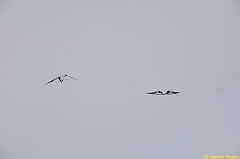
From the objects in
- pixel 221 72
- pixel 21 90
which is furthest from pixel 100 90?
pixel 221 72

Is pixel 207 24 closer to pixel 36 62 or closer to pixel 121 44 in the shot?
pixel 121 44

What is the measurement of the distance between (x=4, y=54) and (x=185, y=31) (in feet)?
6.77

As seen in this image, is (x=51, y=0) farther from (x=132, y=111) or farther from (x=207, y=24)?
(x=207, y=24)

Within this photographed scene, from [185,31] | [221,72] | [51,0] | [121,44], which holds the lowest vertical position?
[221,72]

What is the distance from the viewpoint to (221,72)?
91.8 inches

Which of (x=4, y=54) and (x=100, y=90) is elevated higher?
(x=4, y=54)

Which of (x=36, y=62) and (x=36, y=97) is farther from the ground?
(x=36, y=62)

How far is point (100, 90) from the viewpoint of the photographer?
93.5 inches

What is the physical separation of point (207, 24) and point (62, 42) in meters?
1.65

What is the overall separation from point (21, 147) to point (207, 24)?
258cm

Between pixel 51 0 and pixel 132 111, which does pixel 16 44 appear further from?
pixel 132 111

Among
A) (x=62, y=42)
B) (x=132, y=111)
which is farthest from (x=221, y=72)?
(x=62, y=42)

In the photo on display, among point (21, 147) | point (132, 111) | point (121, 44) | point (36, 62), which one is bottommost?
point (21, 147)

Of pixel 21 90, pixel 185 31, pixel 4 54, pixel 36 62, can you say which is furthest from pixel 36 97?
pixel 185 31
